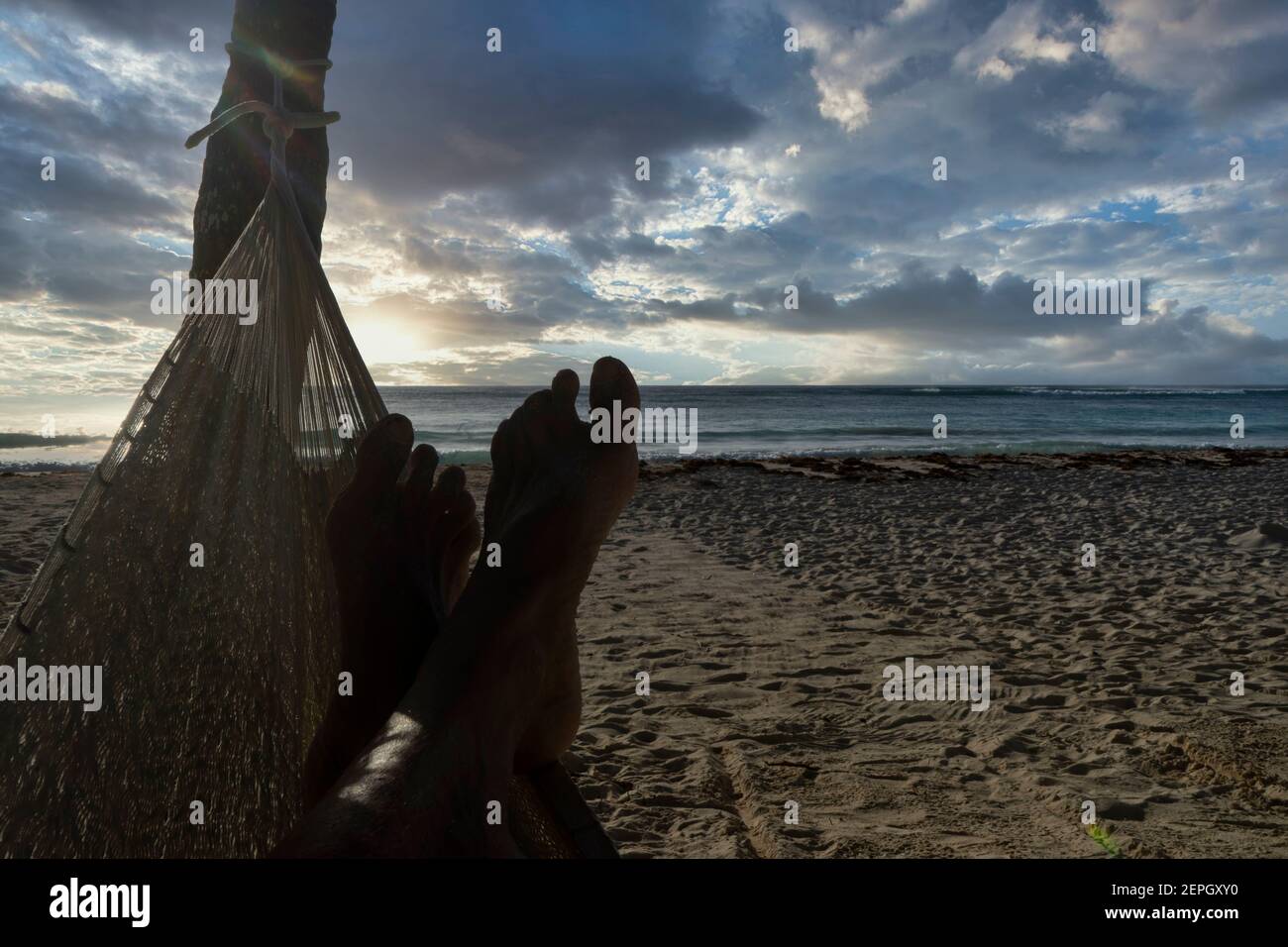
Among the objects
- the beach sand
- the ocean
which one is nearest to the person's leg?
the beach sand

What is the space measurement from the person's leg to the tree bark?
78 centimetres

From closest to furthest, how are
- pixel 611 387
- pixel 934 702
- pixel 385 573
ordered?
pixel 385 573 → pixel 611 387 → pixel 934 702

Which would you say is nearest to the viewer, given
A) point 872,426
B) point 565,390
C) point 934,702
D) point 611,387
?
point 611,387

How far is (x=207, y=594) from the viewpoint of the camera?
1.02m

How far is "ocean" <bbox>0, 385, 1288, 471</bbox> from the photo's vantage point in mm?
11242

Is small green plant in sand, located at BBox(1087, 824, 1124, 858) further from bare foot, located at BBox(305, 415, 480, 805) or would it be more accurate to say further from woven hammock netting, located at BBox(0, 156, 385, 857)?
woven hammock netting, located at BBox(0, 156, 385, 857)

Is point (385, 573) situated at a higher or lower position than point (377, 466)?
lower

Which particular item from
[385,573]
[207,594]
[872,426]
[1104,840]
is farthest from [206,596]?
[872,426]

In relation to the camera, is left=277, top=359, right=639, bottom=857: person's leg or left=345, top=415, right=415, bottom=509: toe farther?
left=345, top=415, right=415, bottom=509: toe

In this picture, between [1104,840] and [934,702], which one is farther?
[934,702]

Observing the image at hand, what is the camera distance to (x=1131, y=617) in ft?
8.54

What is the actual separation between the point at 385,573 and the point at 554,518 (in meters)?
0.24

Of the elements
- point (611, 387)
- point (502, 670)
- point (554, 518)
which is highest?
point (611, 387)

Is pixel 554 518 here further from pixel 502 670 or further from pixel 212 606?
pixel 212 606
